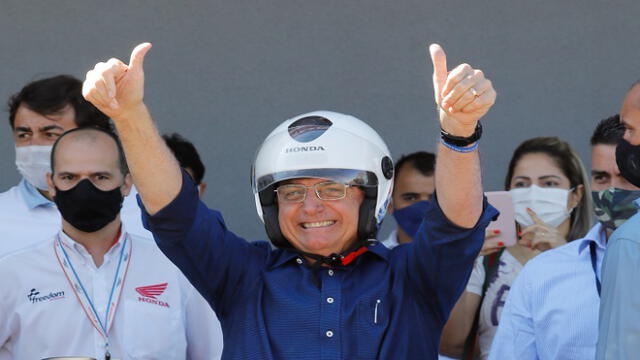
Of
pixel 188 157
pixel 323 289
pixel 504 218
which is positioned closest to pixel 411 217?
pixel 504 218

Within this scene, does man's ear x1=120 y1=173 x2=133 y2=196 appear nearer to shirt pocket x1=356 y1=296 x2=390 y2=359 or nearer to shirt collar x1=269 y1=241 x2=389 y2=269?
shirt collar x1=269 y1=241 x2=389 y2=269

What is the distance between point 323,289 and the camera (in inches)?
130

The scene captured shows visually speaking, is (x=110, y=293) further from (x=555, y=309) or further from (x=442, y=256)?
(x=555, y=309)

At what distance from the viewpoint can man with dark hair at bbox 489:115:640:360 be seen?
4.01 m

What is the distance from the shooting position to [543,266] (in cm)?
419

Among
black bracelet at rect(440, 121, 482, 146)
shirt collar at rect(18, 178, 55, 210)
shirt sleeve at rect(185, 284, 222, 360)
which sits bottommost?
shirt sleeve at rect(185, 284, 222, 360)

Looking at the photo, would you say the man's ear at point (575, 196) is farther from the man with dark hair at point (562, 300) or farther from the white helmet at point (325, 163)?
the white helmet at point (325, 163)

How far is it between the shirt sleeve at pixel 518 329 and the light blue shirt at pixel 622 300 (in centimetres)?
110

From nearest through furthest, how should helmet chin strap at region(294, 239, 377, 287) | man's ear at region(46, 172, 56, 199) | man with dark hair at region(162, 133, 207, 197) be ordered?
helmet chin strap at region(294, 239, 377, 287), man's ear at region(46, 172, 56, 199), man with dark hair at region(162, 133, 207, 197)

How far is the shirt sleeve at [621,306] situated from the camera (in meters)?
2.92

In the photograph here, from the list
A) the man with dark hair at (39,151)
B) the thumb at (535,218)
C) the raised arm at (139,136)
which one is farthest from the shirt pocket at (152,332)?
the thumb at (535,218)

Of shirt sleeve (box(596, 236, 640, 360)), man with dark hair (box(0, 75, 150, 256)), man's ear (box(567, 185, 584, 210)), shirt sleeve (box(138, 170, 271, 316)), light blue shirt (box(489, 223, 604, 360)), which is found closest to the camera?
shirt sleeve (box(596, 236, 640, 360))

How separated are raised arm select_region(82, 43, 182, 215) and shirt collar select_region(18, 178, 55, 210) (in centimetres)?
189

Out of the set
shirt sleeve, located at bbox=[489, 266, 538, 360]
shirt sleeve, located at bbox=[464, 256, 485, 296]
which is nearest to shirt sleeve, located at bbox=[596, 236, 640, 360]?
shirt sleeve, located at bbox=[489, 266, 538, 360]
